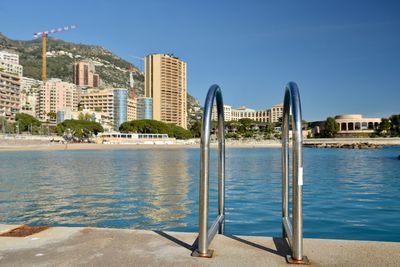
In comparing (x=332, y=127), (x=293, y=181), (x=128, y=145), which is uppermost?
(x=332, y=127)

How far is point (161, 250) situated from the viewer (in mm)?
5410

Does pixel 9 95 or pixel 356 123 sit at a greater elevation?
pixel 9 95

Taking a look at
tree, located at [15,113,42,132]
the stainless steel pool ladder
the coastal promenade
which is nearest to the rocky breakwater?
the coastal promenade

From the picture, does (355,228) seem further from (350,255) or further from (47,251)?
(47,251)

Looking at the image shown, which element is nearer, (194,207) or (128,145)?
(194,207)

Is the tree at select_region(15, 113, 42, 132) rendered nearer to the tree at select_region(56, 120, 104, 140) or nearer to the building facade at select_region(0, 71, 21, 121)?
the building facade at select_region(0, 71, 21, 121)

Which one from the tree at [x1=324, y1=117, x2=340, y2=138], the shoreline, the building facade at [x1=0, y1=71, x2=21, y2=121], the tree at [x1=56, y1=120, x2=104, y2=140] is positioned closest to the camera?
the shoreline

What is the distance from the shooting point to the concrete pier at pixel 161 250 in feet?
16.1

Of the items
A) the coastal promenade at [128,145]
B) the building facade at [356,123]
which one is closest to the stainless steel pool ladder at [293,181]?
the coastal promenade at [128,145]

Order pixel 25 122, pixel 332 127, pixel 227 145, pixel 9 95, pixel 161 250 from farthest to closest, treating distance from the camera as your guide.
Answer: pixel 332 127, pixel 227 145, pixel 9 95, pixel 25 122, pixel 161 250

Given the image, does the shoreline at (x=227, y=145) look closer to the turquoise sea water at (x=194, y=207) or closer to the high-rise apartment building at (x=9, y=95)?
the high-rise apartment building at (x=9, y=95)

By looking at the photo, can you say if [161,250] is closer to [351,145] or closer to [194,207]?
[194,207]

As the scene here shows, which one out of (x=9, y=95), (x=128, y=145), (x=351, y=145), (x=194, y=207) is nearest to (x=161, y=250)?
(x=194, y=207)

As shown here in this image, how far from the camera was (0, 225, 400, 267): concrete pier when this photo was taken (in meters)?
4.92
